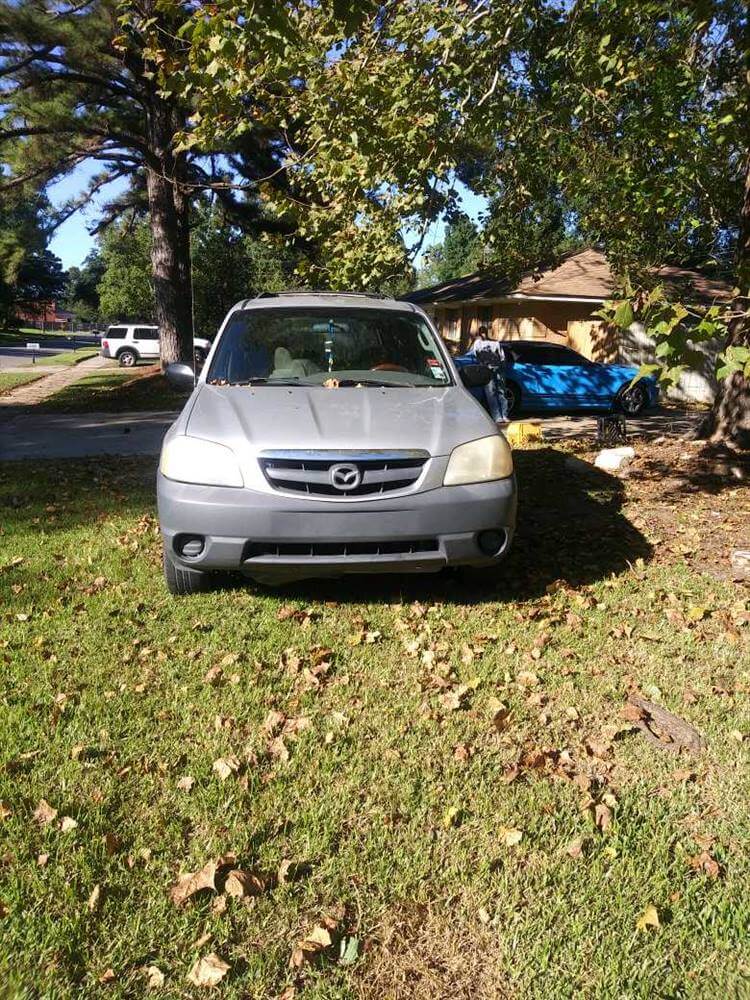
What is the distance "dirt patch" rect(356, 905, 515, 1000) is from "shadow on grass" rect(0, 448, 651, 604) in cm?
248

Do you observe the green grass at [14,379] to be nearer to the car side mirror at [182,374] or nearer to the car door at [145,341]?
the car door at [145,341]

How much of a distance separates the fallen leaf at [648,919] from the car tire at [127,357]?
37.0 metres

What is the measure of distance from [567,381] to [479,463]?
11.9 meters

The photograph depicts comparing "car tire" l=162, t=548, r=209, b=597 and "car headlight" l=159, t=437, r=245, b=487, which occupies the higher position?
"car headlight" l=159, t=437, r=245, b=487

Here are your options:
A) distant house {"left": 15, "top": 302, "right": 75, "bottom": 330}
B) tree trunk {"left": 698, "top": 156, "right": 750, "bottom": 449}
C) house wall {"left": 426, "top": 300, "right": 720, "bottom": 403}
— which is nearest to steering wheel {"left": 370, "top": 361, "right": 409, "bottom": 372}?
tree trunk {"left": 698, "top": 156, "right": 750, "bottom": 449}

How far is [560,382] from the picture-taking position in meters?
15.5

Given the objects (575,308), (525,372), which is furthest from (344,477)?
(575,308)

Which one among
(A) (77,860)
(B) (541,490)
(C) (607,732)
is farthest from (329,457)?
(B) (541,490)

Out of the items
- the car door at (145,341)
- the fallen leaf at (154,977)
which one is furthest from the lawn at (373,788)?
the car door at (145,341)

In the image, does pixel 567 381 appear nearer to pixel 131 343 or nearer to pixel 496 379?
pixel 496 379

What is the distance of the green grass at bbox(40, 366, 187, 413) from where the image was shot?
1551cm

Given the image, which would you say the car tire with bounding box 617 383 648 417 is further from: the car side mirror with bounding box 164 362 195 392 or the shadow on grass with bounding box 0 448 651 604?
the car side mirror with bounding box 164 362 195 392

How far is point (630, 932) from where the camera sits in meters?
2.16

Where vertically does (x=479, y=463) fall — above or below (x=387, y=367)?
below
